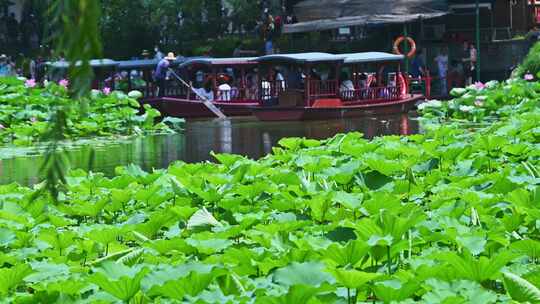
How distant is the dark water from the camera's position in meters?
13.1

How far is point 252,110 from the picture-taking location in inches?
919

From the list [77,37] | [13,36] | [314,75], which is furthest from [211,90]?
[77,37]

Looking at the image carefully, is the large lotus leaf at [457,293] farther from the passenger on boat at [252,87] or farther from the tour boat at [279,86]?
the passenger on boat at [252,87]

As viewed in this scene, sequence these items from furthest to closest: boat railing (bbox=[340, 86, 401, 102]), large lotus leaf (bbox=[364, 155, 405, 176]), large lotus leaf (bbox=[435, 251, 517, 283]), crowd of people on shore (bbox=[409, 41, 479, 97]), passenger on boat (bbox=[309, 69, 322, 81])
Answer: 1. crowd of people on shore (bbox=[409, 41, 479, 97])
2. passenger on boat (bbox=[309, 69, 322, 81])
3. boat railing (bbox=[340, 86, 401, 102])
4. large lotus leaf (bbox=[364, 155, 405, 176])
5. large lotus leaf (bbox=[435, 251, 517, 283])

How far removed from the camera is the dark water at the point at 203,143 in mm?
13098

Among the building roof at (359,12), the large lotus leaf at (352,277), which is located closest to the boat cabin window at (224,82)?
the building roof at (359,12)

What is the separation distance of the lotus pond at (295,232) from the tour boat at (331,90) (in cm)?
1458

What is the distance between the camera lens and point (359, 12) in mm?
30047

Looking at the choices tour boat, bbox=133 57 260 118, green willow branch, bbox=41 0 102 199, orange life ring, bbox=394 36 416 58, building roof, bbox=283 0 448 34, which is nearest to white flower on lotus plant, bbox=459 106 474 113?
tour boat, bbox=133 57 260 118

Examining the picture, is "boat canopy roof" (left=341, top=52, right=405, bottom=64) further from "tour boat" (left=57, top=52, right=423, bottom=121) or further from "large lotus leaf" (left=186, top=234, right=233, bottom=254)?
"large lotus leaf" (left=186, top=234, right=233, bottom=254)

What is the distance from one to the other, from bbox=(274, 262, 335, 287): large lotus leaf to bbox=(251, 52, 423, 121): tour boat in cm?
1875

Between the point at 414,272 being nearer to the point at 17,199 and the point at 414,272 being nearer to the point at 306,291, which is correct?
the point at 306,291

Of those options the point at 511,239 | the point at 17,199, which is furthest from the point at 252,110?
the point at 511,239

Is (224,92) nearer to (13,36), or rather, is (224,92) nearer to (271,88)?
(271,88)
